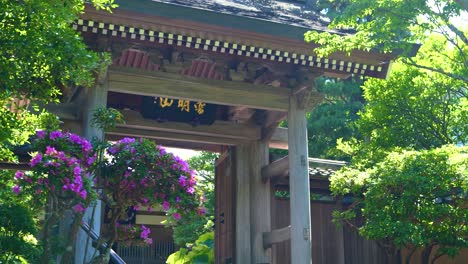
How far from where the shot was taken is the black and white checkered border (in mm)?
8031

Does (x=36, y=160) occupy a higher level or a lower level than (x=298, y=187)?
lower

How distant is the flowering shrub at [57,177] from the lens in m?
5.89

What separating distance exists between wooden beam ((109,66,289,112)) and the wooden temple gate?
16mm

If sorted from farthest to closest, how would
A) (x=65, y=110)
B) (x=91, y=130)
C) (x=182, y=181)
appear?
(x=65, y=110) → (x=91, y=130) → (x=182, y=181)

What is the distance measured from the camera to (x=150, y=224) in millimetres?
20969

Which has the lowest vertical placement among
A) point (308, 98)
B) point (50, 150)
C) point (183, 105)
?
point (50, 150)

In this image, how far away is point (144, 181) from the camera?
6.30m

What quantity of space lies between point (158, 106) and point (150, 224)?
11225 mm

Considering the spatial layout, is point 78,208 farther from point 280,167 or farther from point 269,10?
point 269,10

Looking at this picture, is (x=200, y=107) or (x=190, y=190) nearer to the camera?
(x=190, y=190)

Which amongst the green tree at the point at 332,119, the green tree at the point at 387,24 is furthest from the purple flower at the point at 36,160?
the green tree at the point at 332,119

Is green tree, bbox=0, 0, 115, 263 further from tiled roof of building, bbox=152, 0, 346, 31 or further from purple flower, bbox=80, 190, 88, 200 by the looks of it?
tiled roof of building, bbox=152, 0, 346, 31

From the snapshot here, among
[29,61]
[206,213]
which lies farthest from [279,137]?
[206,213]

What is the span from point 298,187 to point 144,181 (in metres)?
Result: 3.94
